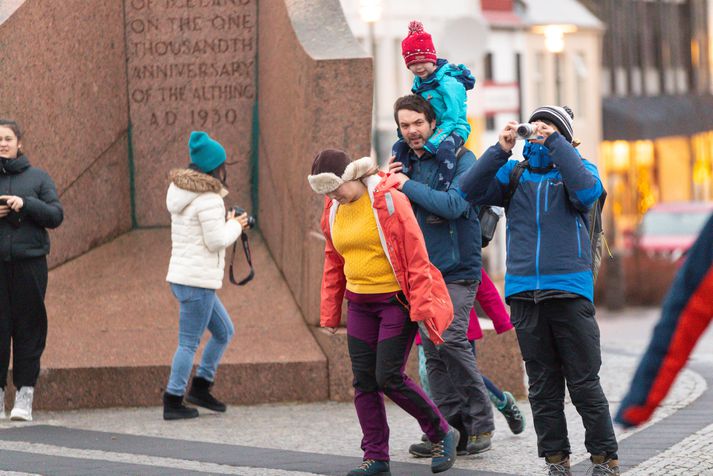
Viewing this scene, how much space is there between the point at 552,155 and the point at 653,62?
55160 mm

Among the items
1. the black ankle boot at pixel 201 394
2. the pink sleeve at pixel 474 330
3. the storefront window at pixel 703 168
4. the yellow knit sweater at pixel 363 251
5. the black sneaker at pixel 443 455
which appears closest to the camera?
the yellow knit sweater at pixel 363 251

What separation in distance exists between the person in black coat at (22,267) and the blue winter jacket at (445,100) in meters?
2.67

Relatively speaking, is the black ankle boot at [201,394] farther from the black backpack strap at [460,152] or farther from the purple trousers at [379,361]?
the black backpack strap at [460,152]

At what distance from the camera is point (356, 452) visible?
8.31 meters

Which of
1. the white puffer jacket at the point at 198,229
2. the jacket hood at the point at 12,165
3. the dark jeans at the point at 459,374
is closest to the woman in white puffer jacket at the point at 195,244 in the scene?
the white puffer jacket at the point at 198,229

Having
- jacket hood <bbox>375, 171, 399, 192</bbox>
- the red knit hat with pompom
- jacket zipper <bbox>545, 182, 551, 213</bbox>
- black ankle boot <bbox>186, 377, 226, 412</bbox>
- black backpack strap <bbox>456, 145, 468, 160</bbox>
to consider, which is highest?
the red knit hat with pompom

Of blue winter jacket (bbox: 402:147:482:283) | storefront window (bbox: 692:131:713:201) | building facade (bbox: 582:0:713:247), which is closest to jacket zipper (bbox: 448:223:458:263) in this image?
blue winter jacket (bbox: 402:147:482:283)

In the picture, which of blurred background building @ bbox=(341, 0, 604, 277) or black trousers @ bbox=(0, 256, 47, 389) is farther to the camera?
blurred background building @ bbox=(341, 0, 604, 277)

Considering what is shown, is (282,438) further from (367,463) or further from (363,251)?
(363,251)

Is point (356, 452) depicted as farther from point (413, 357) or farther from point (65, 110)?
point (65, 110)

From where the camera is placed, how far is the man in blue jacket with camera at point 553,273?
7.00m

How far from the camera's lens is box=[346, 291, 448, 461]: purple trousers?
24.3 feet

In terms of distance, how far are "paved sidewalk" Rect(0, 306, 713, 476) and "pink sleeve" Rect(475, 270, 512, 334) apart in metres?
0.61

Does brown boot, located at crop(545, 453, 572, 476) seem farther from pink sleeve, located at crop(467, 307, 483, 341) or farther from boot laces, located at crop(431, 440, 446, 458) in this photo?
pink sleeve, located at crop(467, 307, 483, 341)
